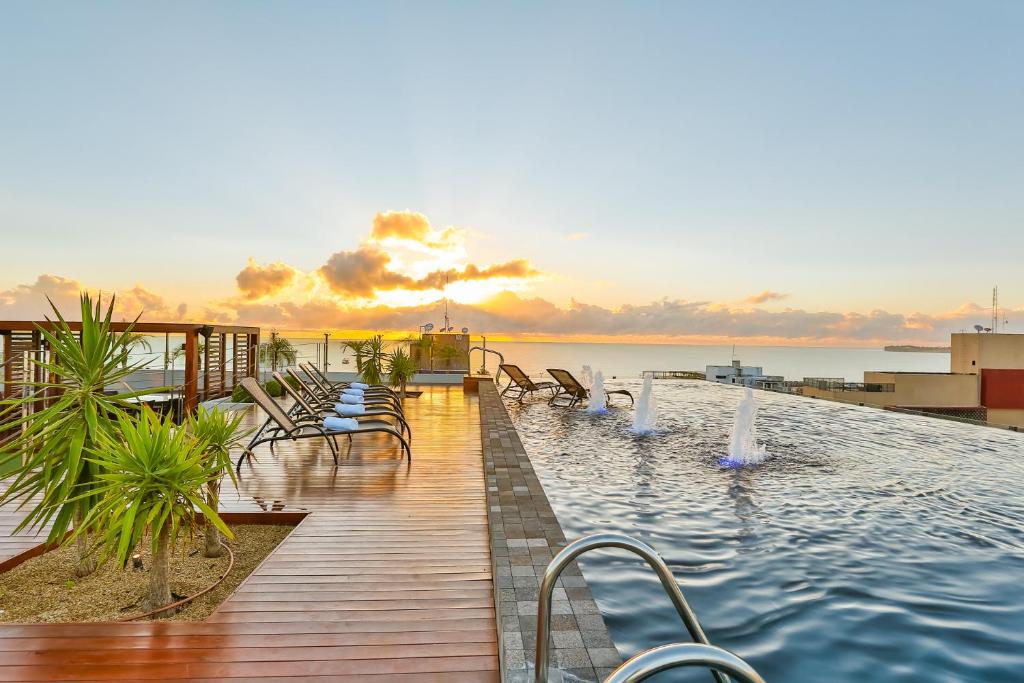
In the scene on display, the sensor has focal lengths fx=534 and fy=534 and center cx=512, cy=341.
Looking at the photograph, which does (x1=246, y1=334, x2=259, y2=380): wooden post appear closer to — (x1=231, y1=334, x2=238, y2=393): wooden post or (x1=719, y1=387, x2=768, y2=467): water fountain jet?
(x1=231, y1=334, x2=238, y2=393): wooden post

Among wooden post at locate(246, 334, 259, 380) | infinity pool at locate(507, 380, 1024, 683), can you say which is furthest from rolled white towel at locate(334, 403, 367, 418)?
wooden post at locate(246, 334, 259, 380)

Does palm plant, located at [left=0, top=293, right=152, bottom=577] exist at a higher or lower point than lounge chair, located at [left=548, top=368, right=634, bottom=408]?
higher

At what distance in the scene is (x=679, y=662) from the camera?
3.11ft

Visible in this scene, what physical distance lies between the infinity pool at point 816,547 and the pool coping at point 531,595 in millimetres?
656

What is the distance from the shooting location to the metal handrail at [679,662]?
3.00 ft

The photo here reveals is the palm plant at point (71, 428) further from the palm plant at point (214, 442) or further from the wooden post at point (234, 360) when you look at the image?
the wooden post at point (234, 360)

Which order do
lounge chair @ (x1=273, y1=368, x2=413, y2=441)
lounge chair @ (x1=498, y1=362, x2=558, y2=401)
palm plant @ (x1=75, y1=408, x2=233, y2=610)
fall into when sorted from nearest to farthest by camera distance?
palm plant @ (x1=75, y1=408, x2=233, y2=610)
lounge chair @ (x1=273, y1=368, x2=413, y2=441)
lounge chair @ (x1=498, y1=362, x2=558, y2=401)

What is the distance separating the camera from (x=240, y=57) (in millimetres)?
9602

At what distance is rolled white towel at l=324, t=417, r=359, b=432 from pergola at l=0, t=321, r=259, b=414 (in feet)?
4.40

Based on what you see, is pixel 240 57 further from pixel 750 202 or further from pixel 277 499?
pixel 750 202

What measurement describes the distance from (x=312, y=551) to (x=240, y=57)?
32.2ft

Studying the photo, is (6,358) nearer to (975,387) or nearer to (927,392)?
(927,392)

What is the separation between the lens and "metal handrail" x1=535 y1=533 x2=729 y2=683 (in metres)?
1.51

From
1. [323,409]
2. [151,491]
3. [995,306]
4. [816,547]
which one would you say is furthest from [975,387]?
[151,491]
